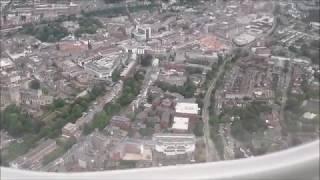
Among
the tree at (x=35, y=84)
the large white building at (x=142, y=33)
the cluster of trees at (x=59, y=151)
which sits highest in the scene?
the large white building at (x=142, y=33)

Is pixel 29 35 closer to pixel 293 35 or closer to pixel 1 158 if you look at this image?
pixel 1 158

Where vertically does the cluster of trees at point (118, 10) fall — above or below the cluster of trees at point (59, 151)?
above

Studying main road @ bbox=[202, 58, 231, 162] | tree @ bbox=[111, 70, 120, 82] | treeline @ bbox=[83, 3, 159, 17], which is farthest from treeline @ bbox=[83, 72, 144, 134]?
treeline @ bbox=[83, 3, 159, 17]

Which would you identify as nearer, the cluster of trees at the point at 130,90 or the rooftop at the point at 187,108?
the rooftop at the point at 187,108

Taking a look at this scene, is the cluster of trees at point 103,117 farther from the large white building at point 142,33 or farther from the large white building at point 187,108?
the large white building at point 142,33

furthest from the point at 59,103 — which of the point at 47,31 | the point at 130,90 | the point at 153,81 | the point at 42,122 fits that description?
the point at 47,31

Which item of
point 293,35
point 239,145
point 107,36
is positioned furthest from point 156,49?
point 239,145

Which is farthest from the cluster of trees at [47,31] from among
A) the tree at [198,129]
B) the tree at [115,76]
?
the tree at [198,129]
